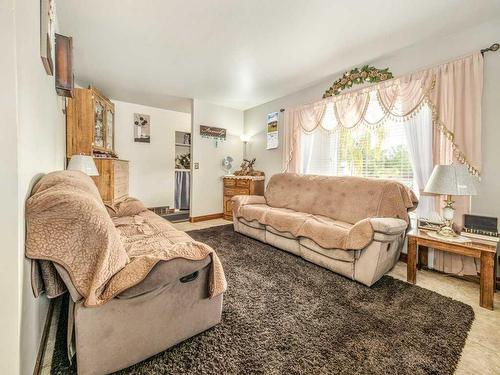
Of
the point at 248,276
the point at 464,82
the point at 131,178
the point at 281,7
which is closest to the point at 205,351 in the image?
the point at 248,276

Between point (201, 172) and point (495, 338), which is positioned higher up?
point (201, 172)

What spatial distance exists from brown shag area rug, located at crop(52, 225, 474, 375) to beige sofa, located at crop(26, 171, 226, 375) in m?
0.15

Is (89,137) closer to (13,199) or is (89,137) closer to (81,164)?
(81,164)

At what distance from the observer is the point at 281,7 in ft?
6.19

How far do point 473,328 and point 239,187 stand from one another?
3551 millimetres

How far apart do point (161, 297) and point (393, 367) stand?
4.05ft

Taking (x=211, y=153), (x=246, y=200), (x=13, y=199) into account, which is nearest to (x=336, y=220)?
(x=246, y=200)

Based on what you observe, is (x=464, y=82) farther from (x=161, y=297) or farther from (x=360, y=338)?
(x=161, y=297)

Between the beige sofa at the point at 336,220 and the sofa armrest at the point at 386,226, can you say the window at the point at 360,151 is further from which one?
the sofa armrest at the point at 386,226

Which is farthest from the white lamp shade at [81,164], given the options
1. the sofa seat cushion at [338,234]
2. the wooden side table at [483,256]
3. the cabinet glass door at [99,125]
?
the wooden side table at [483,256]

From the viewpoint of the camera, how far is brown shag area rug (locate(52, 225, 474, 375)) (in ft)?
3.78

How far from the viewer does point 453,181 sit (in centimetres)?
184

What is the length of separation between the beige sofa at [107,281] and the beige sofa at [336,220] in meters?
1.33

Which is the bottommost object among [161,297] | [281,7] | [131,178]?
[161,297]
